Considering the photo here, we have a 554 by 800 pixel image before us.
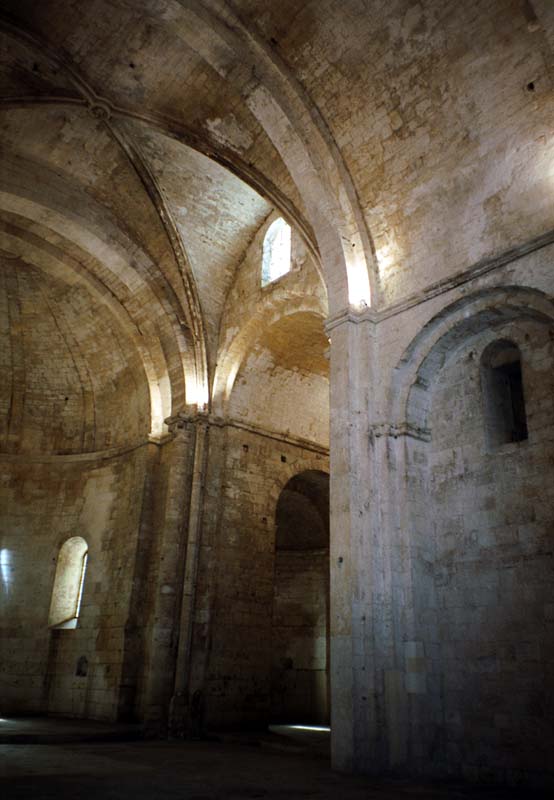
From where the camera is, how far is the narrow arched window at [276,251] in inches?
585

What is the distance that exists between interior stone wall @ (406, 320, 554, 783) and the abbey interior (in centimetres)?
4

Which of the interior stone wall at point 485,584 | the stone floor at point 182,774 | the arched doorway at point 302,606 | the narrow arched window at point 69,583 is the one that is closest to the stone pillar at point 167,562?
the stone floor at point 182,774

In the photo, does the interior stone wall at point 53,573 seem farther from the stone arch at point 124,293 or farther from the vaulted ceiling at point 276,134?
the vaulted ceiling at point 276,134

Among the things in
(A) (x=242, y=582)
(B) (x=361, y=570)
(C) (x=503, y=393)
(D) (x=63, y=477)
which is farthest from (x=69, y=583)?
(C) (x=503, y=393)

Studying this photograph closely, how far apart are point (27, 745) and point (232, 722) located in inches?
162

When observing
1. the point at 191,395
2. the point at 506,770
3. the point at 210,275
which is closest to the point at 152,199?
the point at 210,275

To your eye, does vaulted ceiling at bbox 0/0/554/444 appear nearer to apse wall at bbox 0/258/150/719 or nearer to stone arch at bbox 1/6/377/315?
stone arch at bbox 1/6/377/315

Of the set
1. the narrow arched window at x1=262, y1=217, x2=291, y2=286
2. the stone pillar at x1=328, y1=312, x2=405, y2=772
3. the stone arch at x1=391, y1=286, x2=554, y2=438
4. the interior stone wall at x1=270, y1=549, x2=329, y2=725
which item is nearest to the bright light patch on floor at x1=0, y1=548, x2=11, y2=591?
the interior stone wall at x1=270, y1=549, x2=329, y2=725

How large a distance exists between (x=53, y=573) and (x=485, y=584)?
11.8m

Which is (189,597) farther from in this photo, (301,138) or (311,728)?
(301,138)

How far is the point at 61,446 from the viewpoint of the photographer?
60.1 feet

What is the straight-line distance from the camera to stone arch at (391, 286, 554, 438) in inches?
366

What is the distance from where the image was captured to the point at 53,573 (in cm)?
1692

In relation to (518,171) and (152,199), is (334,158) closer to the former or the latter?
(518,171)
